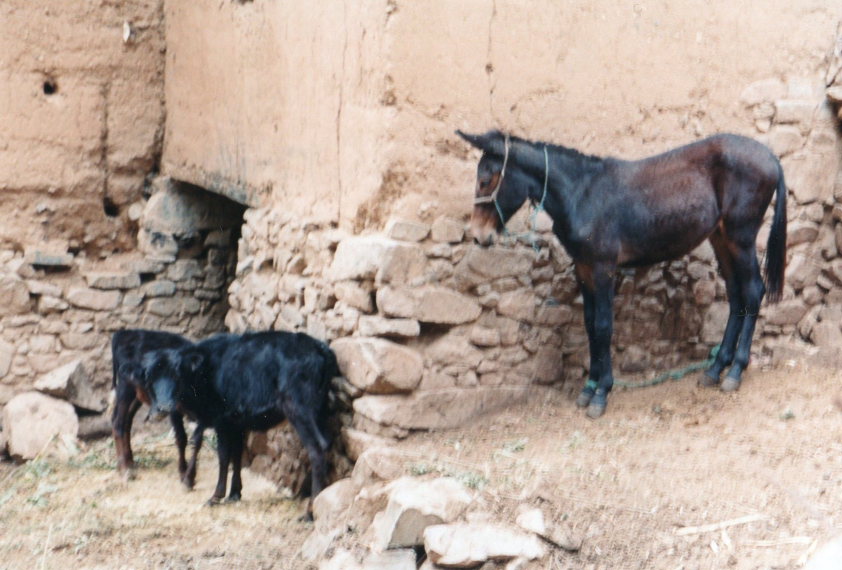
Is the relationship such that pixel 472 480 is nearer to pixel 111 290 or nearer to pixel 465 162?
pixel 465 162

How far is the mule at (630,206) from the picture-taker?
522 cm

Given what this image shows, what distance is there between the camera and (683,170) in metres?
5.49

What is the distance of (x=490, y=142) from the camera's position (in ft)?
16.6

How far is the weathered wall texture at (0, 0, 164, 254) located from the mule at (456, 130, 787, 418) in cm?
381

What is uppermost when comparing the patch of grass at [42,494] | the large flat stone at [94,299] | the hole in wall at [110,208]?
the hole in wall at [110,208]

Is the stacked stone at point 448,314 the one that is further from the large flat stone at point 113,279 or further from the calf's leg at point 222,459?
the large flat stone at point 113,279

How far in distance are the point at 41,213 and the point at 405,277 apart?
3.68m

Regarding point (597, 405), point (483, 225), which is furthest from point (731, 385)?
point (483, 225)

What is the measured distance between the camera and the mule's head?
510 centimetres

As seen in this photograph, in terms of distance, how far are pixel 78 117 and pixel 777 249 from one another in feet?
16.9

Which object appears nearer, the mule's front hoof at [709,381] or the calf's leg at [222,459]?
the calf's leg at [222,459]

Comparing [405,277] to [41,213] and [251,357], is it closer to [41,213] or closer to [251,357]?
[251,357]

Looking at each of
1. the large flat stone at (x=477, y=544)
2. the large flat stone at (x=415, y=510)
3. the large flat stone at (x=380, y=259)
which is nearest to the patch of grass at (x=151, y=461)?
the large flat stone at (x=380, y=259)

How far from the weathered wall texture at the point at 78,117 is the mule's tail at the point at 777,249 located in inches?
191
